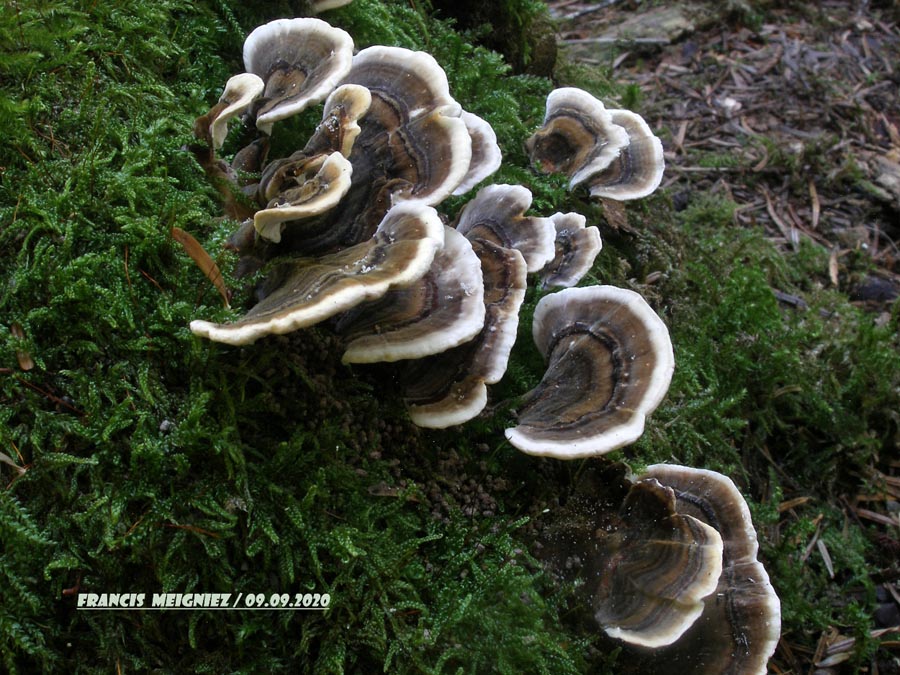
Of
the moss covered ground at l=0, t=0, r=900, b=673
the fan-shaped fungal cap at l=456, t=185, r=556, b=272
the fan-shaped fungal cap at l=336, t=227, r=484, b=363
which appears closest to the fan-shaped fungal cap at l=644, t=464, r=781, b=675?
the moss covered ground at l=0, t=0, r=900, b=673

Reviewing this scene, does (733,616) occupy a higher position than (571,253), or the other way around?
(571,253)

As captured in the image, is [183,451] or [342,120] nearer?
[183,451]

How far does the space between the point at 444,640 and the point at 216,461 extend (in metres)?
1.05

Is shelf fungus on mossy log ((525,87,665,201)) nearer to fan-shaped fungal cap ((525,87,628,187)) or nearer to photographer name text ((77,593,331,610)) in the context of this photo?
fan-shaped fungal cap ((525,87,628,187))

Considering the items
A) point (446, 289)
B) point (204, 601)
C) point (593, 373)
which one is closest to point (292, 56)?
point (446, 289)

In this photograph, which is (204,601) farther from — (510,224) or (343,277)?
(510,224)

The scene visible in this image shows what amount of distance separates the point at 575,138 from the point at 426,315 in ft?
6.83

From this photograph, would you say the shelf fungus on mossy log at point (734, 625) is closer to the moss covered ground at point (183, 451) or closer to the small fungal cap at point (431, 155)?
the moss covered ground at point (183, 451)

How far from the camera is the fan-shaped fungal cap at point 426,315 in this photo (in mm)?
2303

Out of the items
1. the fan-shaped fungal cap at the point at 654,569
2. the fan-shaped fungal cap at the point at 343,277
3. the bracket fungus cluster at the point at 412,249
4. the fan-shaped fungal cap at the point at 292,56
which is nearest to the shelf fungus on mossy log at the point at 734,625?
the fan-shaped fungal cap at the point at 654,569

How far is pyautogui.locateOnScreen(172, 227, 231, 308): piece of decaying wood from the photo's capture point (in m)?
2.51

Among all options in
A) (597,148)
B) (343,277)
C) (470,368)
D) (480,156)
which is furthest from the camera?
(597,148)

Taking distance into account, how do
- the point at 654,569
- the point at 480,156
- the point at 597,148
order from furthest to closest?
the point at 597,148 → the point at 480,156 → the point at 654,569

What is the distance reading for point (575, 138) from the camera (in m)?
3.98
